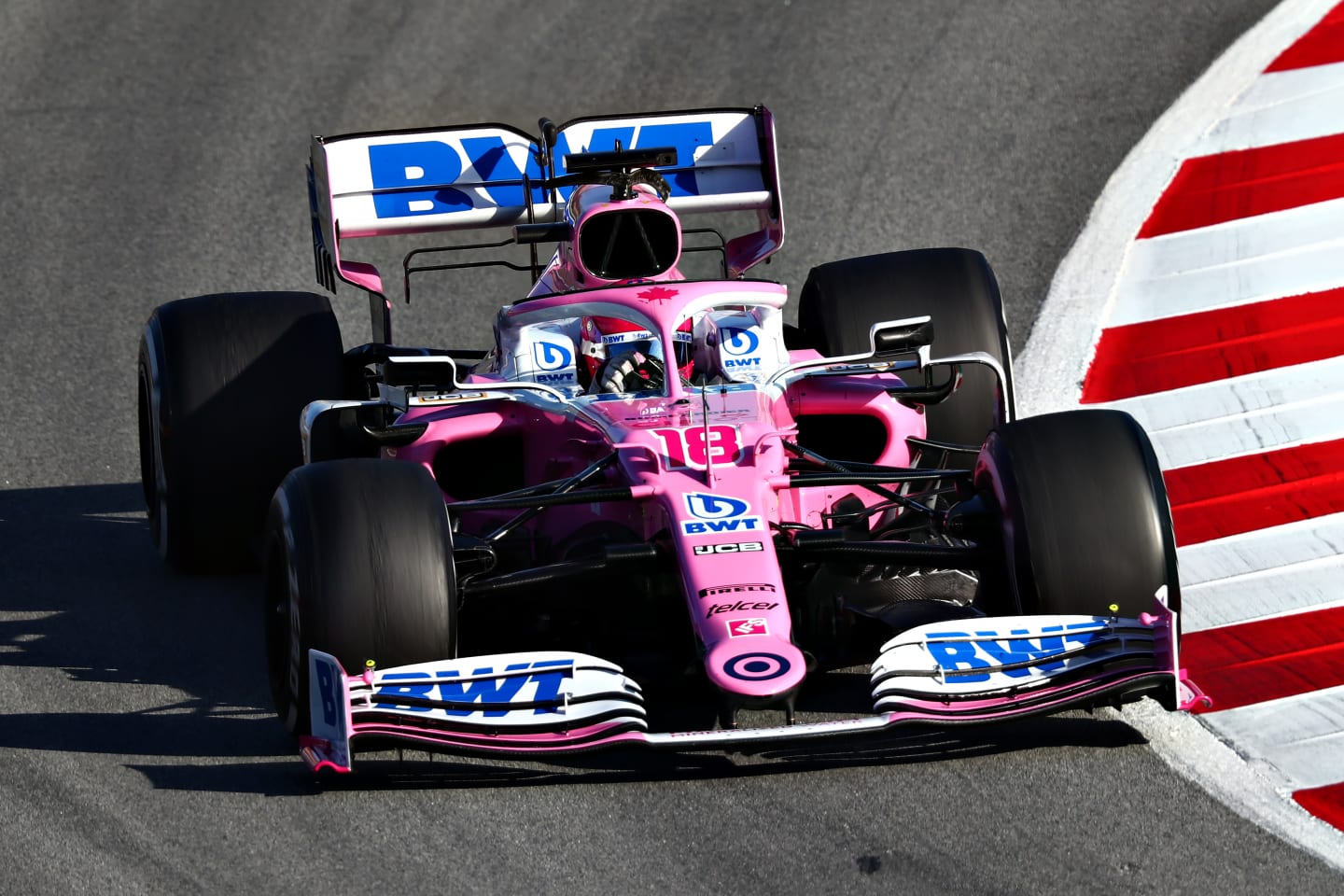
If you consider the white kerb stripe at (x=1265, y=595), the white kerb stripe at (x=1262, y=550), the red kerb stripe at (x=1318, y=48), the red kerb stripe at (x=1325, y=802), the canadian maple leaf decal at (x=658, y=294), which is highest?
the red kerb stripe at (x=1318, y=48)

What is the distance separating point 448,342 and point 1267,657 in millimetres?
6092

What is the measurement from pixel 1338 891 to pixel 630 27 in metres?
11.3

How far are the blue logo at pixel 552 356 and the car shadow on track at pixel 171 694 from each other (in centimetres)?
163

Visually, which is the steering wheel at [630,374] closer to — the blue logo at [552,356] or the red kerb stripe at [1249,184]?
the blue logo at [552,356]

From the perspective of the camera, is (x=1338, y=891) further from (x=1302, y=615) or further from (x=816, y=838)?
(x=1302, y=615)

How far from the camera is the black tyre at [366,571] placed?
7672 millimetres

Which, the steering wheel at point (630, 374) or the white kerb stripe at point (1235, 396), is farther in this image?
the white kerb stripe at point (1235, 396)

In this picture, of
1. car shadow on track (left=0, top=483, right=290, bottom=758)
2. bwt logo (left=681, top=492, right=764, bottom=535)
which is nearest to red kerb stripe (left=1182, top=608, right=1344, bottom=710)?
bwt logo (left=681, top=492, right=764, bottom=535)

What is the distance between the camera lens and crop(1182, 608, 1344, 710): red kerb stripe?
8438 mm

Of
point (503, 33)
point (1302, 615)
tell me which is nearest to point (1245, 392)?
point (1302, 615)

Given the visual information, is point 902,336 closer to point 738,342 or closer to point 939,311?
point 738,342

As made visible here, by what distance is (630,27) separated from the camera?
17.0 meters

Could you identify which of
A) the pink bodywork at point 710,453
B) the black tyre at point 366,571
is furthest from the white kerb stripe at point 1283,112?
the black tyre at point 366,571

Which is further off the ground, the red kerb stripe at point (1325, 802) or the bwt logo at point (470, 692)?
the bwt logo at point (470, 692)
